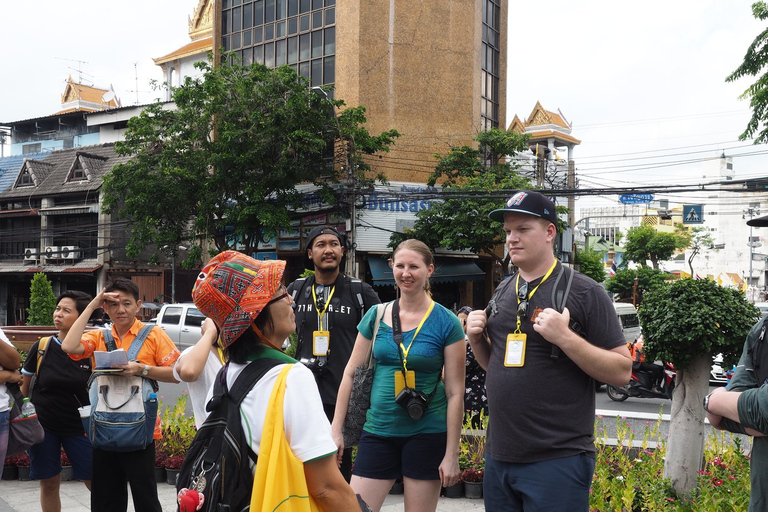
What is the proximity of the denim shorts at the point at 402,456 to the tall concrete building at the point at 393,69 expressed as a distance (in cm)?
2277

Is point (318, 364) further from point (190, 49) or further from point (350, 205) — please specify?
point (190, 49)

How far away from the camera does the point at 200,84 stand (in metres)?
25.0

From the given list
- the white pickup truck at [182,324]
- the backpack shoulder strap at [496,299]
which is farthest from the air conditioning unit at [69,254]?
the backpack shoulder strap at [496,299]

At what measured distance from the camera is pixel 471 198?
2395 centimetres

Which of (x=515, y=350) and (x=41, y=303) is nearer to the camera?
(x=515, y=350)

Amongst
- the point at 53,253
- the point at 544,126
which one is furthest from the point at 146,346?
the point at 544,126

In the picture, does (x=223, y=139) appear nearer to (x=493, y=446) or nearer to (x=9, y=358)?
(x=9, y=358)

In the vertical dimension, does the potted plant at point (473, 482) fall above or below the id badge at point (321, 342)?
below

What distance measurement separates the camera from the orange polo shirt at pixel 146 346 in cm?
429

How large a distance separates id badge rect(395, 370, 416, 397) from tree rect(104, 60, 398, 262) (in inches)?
788

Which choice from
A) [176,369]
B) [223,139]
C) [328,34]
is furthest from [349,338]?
[328,34]

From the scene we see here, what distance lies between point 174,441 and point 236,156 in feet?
60.1

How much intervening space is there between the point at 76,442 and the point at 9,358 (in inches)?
34.2

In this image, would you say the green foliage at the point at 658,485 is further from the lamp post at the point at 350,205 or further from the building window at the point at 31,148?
the building window at the point at 31,148
